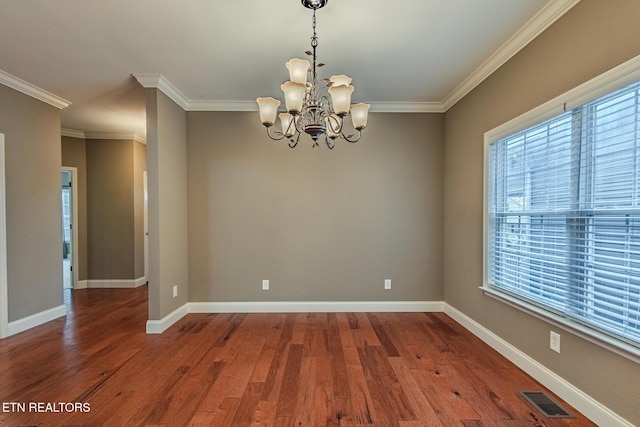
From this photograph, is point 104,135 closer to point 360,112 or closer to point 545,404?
point 360,112

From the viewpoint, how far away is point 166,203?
3.21 metres

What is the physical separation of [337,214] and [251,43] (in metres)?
2.12

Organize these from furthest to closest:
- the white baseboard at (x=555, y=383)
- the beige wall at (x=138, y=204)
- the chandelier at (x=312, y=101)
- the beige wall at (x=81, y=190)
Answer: the beige wall at (x=138, y=204) → the beige wall at (x=81, y=190) → the chandelier at (x=312, y=101) → the white baseboard at (x=555, y=383)

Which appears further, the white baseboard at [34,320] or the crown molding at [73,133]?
the crown molding at [73,133]

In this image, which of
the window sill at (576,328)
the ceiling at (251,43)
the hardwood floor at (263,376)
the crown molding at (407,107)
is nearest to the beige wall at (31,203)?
the ceiling at (251,43)

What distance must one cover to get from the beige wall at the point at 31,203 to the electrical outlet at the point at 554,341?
5.03 meters

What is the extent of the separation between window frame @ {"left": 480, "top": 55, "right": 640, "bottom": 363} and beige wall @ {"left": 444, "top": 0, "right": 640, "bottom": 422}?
0.06 meters

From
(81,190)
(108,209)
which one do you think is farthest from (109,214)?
(81,190)

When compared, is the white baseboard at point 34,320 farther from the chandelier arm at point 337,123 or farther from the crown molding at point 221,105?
the chandelier arm at point 337,123

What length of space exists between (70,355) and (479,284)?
13.0 feet

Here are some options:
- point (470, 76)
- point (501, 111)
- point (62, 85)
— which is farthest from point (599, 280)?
point (62, 85)

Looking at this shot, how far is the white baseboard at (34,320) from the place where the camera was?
3045 millimetres

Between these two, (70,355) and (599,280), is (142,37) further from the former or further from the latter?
(599,280)

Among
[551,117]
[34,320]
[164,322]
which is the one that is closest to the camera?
[551,117]
